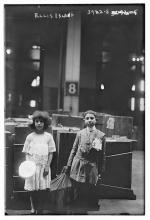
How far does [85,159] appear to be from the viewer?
410 centimetres

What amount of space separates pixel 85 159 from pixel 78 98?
78 cm

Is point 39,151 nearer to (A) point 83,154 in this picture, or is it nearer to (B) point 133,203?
(A) point 83,154

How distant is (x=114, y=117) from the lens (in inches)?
168

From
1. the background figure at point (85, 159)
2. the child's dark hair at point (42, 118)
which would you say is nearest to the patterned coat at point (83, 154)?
the background figure at point (85, 159)

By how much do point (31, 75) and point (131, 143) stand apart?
1544 mm

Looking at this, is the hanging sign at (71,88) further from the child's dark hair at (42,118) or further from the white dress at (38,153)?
the white dress at (38,153)

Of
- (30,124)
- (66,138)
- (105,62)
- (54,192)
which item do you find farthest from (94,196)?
(105,62)

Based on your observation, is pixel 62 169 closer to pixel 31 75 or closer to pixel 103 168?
pixel 103 168

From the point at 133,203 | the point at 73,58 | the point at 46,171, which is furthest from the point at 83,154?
the point at 73,58

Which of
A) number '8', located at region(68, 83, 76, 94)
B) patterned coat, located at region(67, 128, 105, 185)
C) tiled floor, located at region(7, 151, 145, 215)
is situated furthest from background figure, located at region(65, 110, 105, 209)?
number '8', located at region(68, 83, 76, 94)

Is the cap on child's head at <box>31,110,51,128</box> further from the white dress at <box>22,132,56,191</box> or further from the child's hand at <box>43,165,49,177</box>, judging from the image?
the child's hand at <box>43,165,49,177</box>

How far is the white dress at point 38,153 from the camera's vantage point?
156 inches

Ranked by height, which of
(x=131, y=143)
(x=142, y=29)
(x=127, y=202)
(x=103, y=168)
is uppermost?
(x=142, y=29)

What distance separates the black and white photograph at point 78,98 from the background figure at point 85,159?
0.01m
